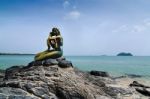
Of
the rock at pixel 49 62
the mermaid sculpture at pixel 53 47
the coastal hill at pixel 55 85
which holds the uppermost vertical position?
the mermaid sculpture at pixel 53 47

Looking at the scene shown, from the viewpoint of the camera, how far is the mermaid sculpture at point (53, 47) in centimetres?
1923

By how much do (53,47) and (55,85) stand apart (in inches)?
164

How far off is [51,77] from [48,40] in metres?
3.71

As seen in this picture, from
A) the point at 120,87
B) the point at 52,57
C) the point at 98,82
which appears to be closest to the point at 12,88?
the point at 52,57

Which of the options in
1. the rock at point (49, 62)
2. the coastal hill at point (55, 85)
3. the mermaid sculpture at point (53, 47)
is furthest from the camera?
the mermaid sculpture at point (53, 47)

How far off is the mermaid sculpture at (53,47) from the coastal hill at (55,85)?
45cm

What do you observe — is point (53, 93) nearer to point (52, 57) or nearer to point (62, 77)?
point (62, 77)

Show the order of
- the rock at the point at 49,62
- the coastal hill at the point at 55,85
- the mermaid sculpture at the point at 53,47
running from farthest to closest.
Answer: the mermaid sculpture at the point at 53,47
the rock at the point at 49,62
the coastal hill at the point at 55,85

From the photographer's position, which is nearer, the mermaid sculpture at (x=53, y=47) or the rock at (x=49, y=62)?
the rock at (x=49, y=62)

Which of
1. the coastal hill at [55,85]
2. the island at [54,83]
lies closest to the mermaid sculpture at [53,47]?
the island at [54,83]

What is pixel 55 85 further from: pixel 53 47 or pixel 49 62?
pixel 53 47

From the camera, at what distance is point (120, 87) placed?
1947 cm

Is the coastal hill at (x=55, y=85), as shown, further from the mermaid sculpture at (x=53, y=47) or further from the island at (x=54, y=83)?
the mermaid sculpture at (x=53, y=47)

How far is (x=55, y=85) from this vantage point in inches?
634
